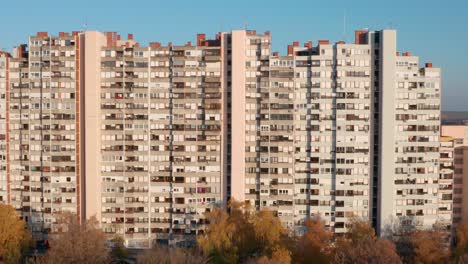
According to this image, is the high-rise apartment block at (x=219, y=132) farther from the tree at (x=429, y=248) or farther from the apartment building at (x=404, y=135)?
the tree at (x=429, y=248)

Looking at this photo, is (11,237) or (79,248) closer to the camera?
(79,248)

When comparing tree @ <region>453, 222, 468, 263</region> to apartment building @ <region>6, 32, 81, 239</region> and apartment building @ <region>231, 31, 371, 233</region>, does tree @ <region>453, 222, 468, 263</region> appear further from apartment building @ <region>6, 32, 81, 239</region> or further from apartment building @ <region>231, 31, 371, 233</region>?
apartment building @ <region>6, 32, 81, 239</region>

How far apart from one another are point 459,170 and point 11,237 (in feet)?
160

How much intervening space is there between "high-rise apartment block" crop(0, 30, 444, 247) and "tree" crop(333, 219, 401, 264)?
513cm

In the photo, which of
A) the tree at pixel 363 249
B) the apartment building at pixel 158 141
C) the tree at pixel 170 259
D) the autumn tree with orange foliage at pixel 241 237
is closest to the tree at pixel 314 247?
the tree at pixel 363 249

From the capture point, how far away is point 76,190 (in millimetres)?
52969

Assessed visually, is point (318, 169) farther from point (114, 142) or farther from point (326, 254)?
point (114, 142)

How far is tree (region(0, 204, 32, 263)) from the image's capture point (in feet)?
147

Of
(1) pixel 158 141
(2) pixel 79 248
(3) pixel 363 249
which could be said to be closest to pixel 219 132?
(1) pixel 158 141

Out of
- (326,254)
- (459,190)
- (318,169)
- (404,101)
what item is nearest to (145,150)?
(318,169)

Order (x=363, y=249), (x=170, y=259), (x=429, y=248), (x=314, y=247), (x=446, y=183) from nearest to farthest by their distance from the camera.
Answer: (x=170, y=259) → (x=363, y=249) → (x=314, y=247) → (x=429, y=248) → (x=446, y=183)

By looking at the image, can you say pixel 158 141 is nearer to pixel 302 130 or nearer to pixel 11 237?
pixel 302 130

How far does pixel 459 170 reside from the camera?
58.9 meters

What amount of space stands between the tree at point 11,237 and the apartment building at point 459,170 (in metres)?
45.7
